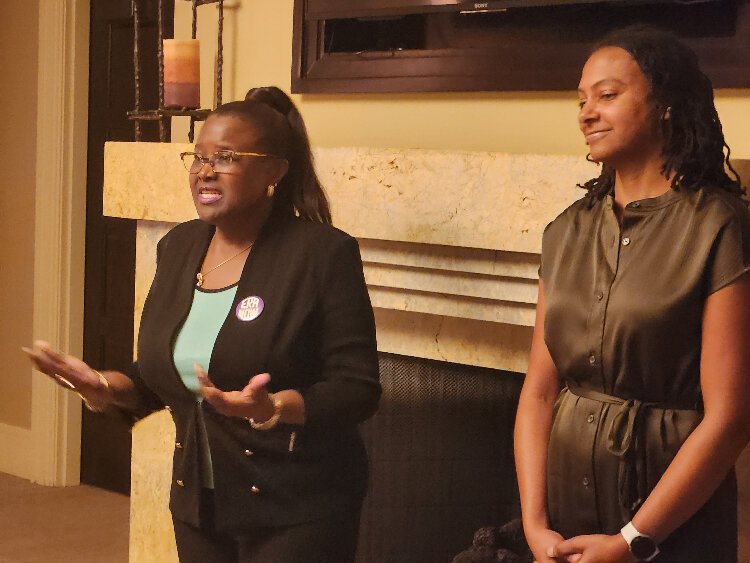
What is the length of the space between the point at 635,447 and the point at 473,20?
1.25 m

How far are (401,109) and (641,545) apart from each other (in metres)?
1.37

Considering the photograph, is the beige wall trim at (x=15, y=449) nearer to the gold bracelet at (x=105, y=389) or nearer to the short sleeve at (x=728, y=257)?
the gold bracelet at (x=105, y=389)

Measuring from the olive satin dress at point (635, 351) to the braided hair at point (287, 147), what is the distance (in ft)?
1.48

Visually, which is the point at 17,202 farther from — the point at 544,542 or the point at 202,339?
the point at 544,542

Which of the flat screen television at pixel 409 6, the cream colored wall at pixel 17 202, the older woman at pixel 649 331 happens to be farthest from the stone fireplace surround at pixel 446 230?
the cream colored wall at pixel 17 202

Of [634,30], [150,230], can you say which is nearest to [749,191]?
[634,30]

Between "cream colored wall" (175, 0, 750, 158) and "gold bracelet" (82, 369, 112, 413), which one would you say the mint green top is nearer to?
"gold bracelet" (82, 369, 112, 413)

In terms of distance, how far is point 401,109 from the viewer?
2.54m

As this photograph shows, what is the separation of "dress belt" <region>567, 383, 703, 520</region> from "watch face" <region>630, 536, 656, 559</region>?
0.05 metres

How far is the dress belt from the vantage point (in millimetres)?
1429

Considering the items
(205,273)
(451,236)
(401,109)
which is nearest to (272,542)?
(205,273)

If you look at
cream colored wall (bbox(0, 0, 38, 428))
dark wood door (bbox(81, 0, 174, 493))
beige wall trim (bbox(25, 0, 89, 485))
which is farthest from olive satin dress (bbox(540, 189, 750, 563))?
cream colored wall (bbox(0, 0, 38, 428))

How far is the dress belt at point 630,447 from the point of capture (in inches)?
56.2

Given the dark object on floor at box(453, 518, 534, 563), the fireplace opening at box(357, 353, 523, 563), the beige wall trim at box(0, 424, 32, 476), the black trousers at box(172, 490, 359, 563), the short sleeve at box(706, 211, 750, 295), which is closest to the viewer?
the short sleeve at box(706, 211, 750, 295)
